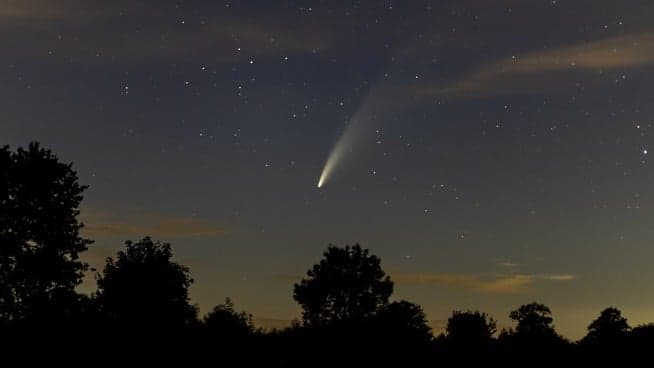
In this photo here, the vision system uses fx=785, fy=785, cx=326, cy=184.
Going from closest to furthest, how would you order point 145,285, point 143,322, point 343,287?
1. point 143,322
2. point 145,285
3. point 343,287

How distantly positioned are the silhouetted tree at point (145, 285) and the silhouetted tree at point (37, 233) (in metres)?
10.8

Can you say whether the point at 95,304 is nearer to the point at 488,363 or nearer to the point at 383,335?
the point at 383,335

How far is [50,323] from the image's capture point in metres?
38.8

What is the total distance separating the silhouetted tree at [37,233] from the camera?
5012cm

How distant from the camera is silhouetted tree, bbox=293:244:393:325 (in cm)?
10781

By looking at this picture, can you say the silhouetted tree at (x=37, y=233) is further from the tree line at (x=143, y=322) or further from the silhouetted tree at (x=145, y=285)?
the silhouetted tree at (x=145, y=285)

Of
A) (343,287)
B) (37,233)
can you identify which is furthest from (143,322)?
(343,287)

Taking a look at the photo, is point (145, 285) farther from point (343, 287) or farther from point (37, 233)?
point (343, 287)

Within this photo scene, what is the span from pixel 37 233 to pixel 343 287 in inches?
2490

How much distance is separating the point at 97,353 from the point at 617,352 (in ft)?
107

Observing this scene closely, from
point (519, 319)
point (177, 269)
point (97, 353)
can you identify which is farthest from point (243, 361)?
point (519, 319)

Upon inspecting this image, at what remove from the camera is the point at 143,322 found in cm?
4653

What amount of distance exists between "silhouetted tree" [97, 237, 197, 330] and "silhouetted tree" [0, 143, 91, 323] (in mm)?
10764

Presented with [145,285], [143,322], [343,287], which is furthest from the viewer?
[343,287]
